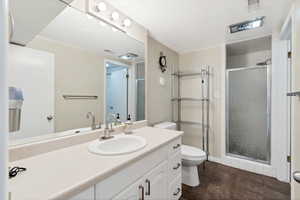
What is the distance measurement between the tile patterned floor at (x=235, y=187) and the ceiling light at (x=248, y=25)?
2112mm

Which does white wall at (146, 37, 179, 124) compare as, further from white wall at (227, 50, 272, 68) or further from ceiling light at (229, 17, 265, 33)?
white wall at (227, 50, 272, 68)

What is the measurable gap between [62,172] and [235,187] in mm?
2089

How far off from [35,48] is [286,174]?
10.6 feet

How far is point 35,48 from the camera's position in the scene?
3.43 feet

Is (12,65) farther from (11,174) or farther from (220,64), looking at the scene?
(220,64)

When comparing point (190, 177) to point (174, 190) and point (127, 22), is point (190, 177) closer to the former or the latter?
point (174, 190)

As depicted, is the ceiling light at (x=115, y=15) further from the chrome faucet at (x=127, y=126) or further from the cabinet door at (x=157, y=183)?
the cabinet door at (x=157, y=183)

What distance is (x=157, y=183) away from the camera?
1208mm

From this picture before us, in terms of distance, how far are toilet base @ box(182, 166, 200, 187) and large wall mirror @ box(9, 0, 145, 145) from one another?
1134 millimetres

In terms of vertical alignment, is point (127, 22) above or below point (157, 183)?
above

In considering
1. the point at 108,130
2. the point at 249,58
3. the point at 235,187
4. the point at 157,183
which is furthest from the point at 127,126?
the point at 249,58

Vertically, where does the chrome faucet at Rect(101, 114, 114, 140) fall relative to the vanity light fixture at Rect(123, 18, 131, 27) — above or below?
below

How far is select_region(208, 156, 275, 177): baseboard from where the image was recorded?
2125 mm

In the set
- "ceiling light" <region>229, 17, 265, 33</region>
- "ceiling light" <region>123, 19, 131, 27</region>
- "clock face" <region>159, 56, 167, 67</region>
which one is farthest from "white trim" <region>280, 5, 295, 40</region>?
"ceiling light" <region>123, 19, 131, 27</region>
